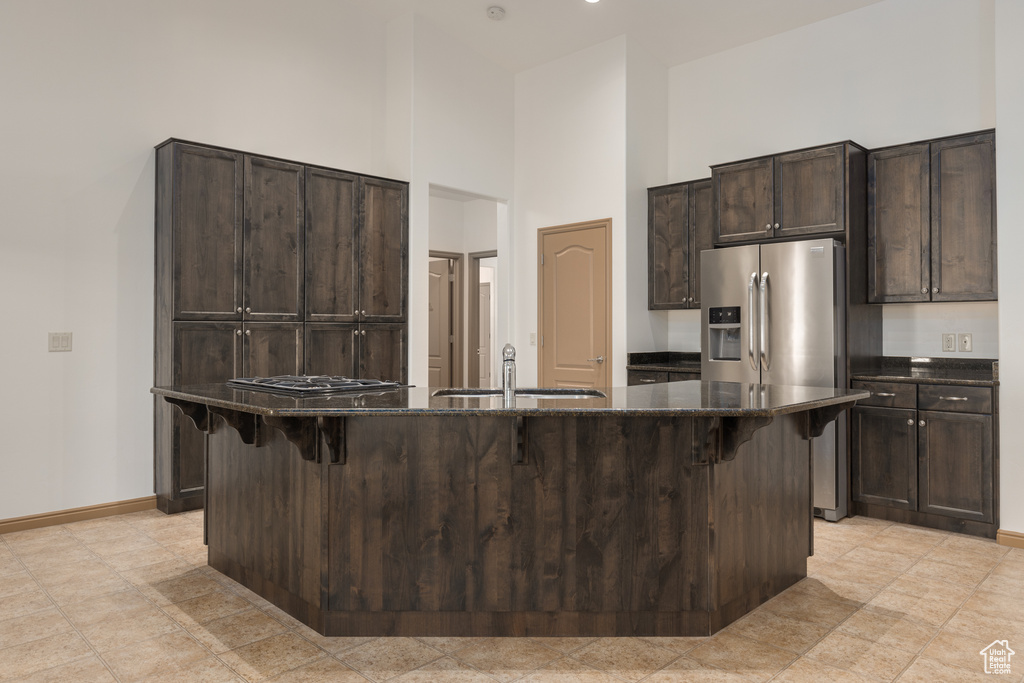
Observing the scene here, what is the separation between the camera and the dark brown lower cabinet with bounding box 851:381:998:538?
3.77 m

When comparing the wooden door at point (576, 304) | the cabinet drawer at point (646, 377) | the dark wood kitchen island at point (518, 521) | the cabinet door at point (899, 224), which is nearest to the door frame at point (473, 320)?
the wooden door at point (576, 304)

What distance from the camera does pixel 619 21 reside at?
16.9 ft

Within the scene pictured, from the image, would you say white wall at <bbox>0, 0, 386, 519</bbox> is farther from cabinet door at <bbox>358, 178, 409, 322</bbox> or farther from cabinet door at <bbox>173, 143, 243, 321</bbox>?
cabinet door at <bbox>358, 178, 409, 322</bbox>

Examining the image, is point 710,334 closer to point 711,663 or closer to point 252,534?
point 711,663

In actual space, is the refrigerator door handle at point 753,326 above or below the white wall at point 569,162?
below

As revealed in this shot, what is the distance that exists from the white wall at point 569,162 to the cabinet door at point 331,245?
1.83 m

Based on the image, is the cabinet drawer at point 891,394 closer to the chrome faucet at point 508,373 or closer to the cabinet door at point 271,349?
the chrome faucet at point 508,373

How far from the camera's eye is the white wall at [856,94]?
169 inches

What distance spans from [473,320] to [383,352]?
3.13m

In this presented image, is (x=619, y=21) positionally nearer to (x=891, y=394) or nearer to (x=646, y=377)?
(x=646, y=377)

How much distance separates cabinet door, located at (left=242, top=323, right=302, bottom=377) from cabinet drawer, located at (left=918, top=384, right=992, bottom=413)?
13.1 feet

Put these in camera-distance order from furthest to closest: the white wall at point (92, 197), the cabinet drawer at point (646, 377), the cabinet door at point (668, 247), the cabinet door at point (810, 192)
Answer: the cabinet door at point (668, 247)
the cabinet drawer at point (646, 377)
the cabinet door at point (810, 192)
the white wall at point (92, 197)

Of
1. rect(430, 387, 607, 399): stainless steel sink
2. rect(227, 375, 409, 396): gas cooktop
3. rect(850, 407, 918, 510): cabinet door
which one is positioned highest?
rect(227, 375, 409, 396): gas cooktop

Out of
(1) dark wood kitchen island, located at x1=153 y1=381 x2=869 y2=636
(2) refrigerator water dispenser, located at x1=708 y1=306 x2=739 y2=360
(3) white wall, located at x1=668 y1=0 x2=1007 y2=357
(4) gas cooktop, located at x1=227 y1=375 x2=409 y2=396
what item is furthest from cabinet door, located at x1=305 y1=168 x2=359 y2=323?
(3) white wall, located at x1=668 y1=0 x2=1007 y2=357
